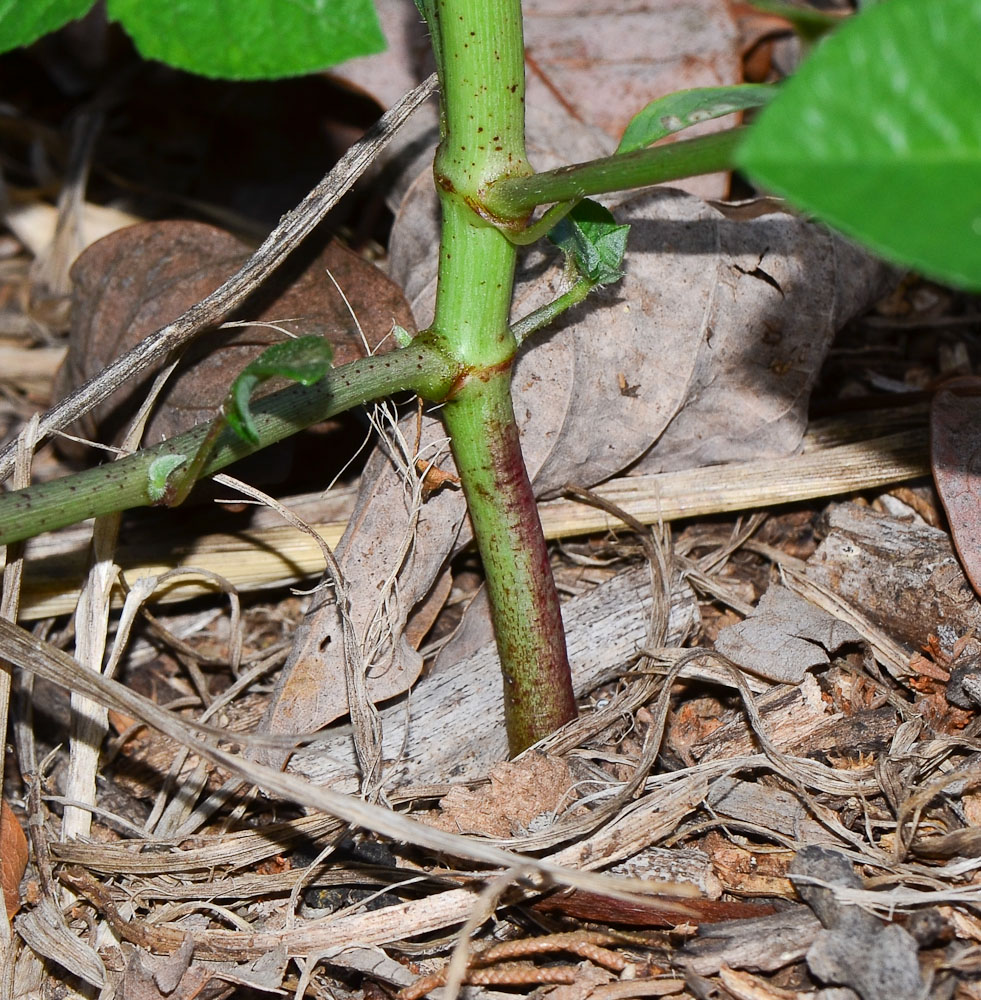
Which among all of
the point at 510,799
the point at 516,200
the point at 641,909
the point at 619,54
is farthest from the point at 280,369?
the point at 619,54

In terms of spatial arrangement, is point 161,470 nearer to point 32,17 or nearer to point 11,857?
point 32,17

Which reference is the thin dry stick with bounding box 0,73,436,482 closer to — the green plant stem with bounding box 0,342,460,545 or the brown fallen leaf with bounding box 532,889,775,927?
the green plant stem with bounding box 0,342,460,545

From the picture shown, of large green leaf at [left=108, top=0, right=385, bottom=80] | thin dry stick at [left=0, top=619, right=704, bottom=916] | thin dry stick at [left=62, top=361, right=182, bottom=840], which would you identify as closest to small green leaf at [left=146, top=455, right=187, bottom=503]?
thin dry stick at [left=0, top=619, right=704, bottom=916]

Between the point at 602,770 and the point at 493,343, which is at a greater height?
the point at 493,343

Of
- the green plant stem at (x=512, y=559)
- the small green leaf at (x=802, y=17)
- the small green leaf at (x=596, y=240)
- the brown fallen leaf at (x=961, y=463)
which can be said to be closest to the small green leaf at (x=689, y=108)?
the small green leaf at (x=596, y=240)

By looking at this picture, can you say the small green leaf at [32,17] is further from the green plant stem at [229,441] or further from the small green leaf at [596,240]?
the small green leaf at [596,240]

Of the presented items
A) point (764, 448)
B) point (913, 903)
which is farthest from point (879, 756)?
point (764, 448)
